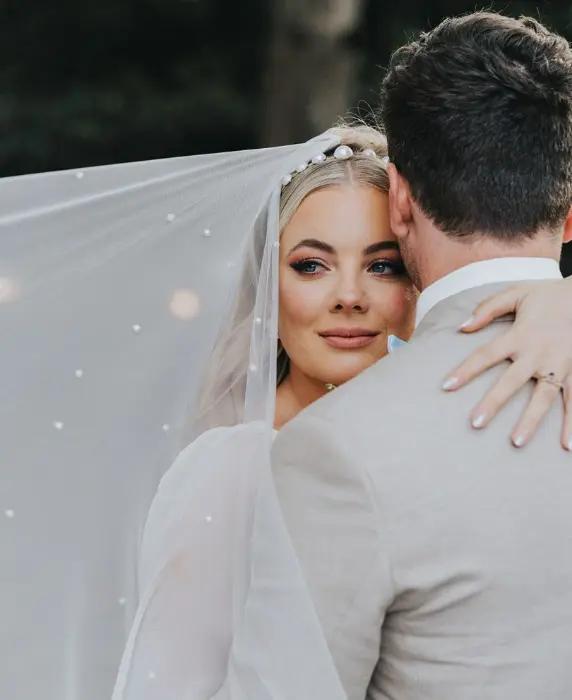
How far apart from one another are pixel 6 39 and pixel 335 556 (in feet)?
29.7

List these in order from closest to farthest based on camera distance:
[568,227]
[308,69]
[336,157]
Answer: [568,227] < [336,157] < [308,69]

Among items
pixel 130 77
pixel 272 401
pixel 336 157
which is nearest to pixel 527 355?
pixel 272 401

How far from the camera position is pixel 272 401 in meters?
2.32

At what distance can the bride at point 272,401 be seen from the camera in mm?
1986

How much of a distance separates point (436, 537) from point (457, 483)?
0.28ft

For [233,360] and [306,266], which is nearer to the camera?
[233,360]

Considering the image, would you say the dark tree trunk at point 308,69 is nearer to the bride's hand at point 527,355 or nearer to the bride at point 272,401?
the bride at point 272,401

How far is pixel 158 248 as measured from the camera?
2.48m

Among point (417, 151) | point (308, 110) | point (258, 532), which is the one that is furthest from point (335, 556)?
point (308, 110)

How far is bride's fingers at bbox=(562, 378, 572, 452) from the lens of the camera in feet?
6.20

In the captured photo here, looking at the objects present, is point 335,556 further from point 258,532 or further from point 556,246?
point 556,246

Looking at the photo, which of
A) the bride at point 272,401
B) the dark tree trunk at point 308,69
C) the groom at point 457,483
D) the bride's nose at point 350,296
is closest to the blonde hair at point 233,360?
the bride at point 272,401

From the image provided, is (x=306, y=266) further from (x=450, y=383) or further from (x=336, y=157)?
(x=450, y=383)

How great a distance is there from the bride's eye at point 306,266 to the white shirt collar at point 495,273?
0.75 metres
